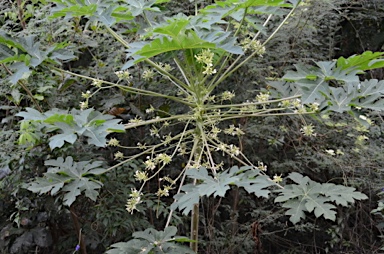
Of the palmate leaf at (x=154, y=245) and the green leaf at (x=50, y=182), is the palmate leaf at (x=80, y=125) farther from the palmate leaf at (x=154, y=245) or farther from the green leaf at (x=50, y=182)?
the palmate leaf at (x=154, y=245)

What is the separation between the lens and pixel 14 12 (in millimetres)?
2412

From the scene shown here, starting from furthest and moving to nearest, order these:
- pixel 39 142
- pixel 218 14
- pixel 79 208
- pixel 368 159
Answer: pixel 368 159, pixel 79 208, pixel 39 142, pixel 218 14

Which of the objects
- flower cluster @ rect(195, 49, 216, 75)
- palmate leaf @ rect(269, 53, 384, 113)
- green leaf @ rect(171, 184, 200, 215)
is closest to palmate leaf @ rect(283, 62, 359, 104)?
palmate leaf @ rect(269, 53, 384, 113)

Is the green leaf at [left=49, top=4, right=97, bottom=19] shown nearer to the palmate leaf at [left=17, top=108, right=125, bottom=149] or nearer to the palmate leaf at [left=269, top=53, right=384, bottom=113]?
the palmate leaf at [left=17, top=108, right=125, bottom=149]

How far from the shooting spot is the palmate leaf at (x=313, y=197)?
4.70ft

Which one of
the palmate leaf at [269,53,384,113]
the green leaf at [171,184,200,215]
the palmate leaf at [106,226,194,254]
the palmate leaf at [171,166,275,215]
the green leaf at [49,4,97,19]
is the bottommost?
the palmate leaf at [106,226,194,254]

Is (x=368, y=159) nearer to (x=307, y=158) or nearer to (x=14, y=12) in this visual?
(x=307, y=158)

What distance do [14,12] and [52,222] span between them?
3.54ft

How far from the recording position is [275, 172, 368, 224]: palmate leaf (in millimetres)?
1434

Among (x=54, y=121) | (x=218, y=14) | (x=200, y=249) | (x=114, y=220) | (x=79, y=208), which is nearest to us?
(x=54, y=121)

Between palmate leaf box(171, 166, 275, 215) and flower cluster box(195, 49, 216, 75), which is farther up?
flower cluster box(195, 49, 216, 75)

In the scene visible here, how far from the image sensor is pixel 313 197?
1491 mm

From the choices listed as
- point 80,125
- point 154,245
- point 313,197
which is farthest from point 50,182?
point 313,197

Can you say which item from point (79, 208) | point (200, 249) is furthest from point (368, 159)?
point (79, 208)
